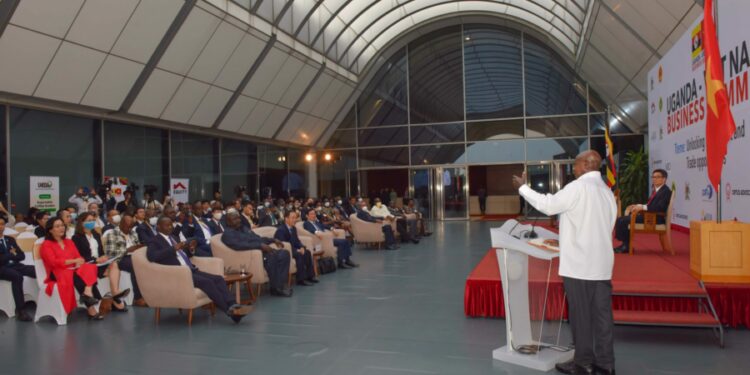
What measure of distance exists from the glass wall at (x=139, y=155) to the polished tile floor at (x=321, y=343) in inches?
268

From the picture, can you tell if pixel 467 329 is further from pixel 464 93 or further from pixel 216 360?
pixel 464 93

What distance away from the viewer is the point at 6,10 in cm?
811

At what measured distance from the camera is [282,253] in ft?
24.1

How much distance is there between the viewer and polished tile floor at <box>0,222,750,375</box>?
4.20m

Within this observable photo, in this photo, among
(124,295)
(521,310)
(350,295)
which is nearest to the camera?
(521,310)

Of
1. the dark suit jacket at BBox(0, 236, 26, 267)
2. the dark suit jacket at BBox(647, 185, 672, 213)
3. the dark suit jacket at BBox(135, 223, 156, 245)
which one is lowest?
the dark suit jacket at BBox(0, 236, 26, 267)

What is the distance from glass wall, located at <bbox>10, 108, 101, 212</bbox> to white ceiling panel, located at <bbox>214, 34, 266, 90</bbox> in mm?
3338

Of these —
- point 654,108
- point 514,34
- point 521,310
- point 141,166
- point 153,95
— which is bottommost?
point 521,310

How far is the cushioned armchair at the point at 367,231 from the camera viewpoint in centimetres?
1229

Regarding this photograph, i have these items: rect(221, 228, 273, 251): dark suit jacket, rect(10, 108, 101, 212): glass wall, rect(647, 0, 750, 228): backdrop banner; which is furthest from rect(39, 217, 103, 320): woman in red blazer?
rect(647, 0, 750, 228): backdrop banner

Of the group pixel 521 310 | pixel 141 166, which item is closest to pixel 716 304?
pixel 521 310

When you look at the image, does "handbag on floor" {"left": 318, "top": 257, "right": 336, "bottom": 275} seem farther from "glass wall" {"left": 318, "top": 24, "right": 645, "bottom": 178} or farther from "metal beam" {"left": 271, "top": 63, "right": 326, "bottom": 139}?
"glass wall" {"left": 318, "top": 24, "right": 645, "bottom": 178}

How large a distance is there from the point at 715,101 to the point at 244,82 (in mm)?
12071

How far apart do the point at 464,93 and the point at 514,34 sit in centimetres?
309
